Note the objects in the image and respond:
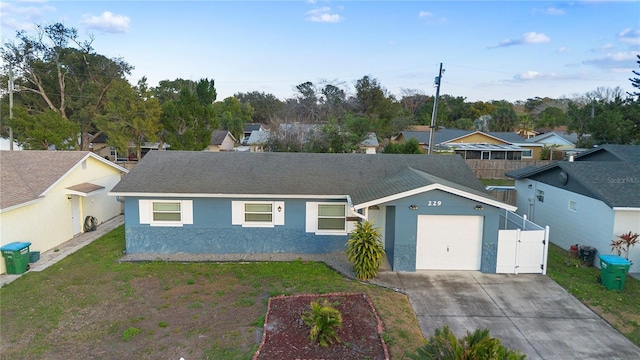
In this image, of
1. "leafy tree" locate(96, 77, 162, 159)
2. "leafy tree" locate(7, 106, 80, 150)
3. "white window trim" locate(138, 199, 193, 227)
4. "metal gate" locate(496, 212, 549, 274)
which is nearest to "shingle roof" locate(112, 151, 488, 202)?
"white window trim" locate(138, 199, 193, 227)

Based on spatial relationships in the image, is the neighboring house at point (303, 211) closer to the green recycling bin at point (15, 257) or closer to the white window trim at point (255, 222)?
the white window trim at point (255, 222)

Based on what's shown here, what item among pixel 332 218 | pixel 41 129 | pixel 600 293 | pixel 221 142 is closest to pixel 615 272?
pixel 600 293

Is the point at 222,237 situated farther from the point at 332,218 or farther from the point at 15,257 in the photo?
the point at 15,257

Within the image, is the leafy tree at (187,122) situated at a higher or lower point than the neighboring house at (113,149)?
higher

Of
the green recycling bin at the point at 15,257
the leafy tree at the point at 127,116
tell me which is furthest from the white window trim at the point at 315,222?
the leafy tree at the point at 127,116

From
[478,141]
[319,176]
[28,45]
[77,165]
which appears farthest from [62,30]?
[478,141]
